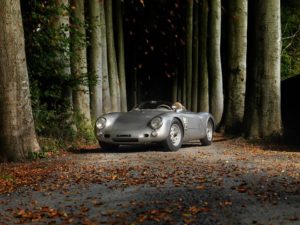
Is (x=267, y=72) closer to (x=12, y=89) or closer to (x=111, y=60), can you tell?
(x=12, y=89)

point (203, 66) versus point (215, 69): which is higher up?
point (203, 66)

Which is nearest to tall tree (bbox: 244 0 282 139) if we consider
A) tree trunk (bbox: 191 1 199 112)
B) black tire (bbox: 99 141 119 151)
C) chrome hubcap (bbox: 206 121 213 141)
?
chrome hubcap (bbox: 206 121 213 141)

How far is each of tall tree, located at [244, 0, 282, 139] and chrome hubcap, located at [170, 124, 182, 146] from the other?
8.93 ft

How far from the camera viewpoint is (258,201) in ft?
19.6

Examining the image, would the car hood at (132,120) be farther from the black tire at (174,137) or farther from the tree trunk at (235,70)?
the tree trunk at (235,70)

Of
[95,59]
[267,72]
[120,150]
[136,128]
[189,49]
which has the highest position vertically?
[189,49]

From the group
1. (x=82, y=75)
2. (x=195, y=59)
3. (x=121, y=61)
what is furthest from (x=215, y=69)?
(x=82, y=75)

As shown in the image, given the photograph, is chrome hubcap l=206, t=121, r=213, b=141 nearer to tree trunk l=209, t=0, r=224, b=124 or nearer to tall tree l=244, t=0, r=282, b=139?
tall tree l=244, t=0, r=282, b=139

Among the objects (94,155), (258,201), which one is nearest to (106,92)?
(94,155)

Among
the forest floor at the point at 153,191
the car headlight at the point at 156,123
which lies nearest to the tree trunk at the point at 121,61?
the car headlight at the point at 156,123

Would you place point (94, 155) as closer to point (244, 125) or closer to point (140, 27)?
point (244, 125)

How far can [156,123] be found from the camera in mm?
12188

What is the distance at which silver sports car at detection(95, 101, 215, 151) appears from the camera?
12172 mm

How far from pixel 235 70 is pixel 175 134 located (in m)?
7.36
